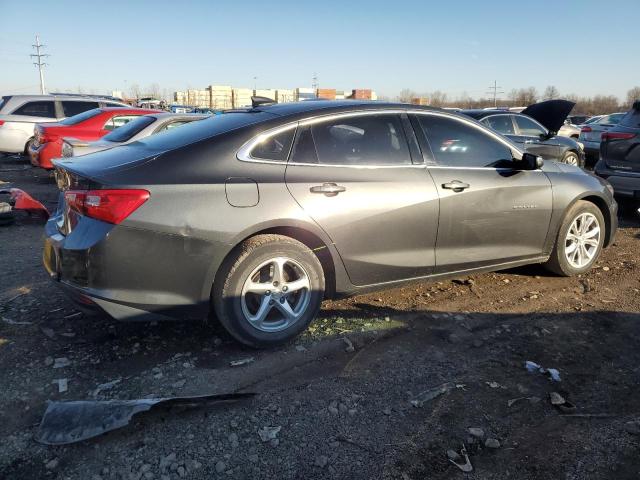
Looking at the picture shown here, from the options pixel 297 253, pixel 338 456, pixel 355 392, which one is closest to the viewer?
pixel 338 456

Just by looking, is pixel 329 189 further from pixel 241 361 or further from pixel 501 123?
pixel 501 123

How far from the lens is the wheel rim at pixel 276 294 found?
3.35 metres

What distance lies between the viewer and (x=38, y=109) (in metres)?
12.4

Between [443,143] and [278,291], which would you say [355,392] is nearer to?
[278,291]

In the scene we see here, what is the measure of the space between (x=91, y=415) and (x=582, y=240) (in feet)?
14.8

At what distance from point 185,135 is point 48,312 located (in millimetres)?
1791

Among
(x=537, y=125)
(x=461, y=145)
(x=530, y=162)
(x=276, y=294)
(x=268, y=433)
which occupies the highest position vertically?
(x=537, y=125)

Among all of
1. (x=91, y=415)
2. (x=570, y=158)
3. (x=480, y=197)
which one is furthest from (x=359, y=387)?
(x=570, y=158)

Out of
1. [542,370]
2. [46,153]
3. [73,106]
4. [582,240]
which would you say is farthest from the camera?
[73,106]

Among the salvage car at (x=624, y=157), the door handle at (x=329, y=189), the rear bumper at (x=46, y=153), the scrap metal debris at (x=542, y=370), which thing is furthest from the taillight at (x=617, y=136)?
the rear bumper at (x=46, y=153)

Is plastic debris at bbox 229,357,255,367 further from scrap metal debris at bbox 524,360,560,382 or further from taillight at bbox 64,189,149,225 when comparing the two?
scrap metal debris at bbox 524,360,560,382

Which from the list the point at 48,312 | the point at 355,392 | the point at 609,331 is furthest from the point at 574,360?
the point at 48,312

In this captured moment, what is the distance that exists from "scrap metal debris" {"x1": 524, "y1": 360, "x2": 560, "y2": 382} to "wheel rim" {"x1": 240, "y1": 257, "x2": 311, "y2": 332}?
1512 millimetres

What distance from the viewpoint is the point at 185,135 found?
→ 3557 mm
